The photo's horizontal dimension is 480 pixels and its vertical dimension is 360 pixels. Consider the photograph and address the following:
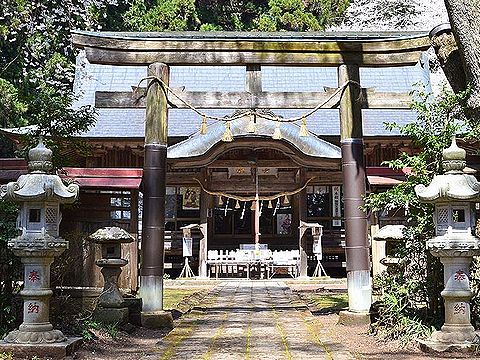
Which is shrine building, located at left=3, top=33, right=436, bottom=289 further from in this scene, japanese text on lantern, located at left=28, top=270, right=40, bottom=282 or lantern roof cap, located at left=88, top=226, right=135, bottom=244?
japanese text on lantern, located at left=28, top=270, right=40, bottom=282

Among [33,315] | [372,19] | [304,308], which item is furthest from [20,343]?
[372,19]

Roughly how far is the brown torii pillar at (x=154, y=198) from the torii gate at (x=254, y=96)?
0.01 meters

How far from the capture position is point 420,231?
22.7 feet

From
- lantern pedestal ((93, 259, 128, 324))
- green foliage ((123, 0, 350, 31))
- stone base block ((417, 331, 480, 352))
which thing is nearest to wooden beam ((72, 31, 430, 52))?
lantern pedestal ((93, 259, 128, 324))

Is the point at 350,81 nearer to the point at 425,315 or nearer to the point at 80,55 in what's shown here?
the point at 425,315

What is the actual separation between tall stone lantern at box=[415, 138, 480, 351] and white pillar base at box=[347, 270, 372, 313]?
2.10 meters

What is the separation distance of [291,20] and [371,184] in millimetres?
17581

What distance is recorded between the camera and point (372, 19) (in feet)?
104

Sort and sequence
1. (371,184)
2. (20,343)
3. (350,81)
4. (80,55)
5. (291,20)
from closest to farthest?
(20,343), (350,81), (371,184), (80,55), (291,20)

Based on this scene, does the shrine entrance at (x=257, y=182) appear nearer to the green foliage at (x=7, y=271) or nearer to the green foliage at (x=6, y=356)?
the green foliage at (x=7, y=271)

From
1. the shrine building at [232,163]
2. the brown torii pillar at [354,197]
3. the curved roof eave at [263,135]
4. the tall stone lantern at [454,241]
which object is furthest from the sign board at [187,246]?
the tall stone lantern at [454,241]

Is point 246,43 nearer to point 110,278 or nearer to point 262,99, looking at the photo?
point 262,99

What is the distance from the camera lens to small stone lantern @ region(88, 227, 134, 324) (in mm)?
7766

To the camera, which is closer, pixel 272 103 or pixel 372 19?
pixel 272 103
